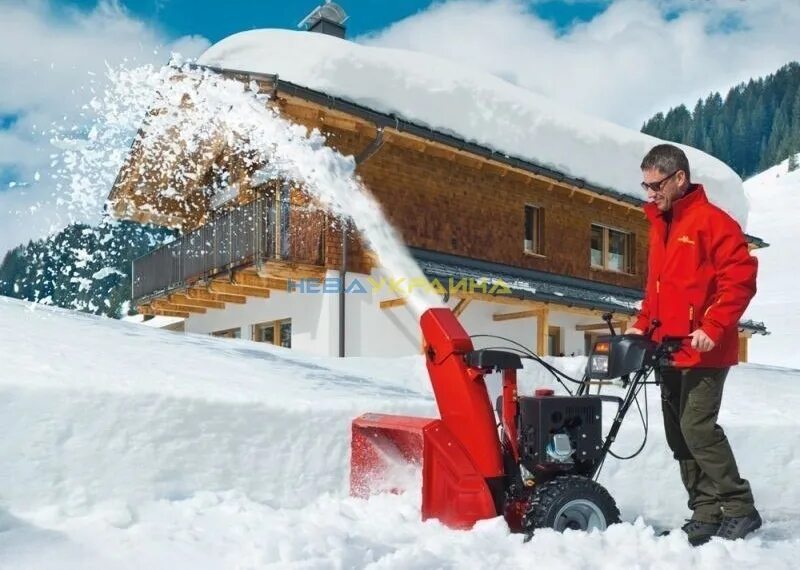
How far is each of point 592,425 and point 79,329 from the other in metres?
4.08

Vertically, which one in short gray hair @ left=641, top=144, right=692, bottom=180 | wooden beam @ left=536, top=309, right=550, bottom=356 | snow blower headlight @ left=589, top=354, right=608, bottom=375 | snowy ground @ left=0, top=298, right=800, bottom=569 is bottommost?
snowy ground @ left=0, top=298, right=800, bottom=569

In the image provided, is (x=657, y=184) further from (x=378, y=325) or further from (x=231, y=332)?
(x=231, y=332)

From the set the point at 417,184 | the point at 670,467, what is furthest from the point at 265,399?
the point at 417,184

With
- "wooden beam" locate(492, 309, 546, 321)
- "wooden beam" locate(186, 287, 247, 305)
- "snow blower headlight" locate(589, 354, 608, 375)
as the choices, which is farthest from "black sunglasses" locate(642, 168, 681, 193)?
"wooden beam" locate(186, 287, 247, 305)

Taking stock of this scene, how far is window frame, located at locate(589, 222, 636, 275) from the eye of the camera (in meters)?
19.0

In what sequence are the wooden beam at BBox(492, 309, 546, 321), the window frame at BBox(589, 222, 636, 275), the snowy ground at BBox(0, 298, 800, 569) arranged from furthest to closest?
the window frame at BBox(589, 222, 636, 275) → the wooden beam at BBox(492, 309, 546, 321) → the snowy ground at BBox(0, 298, 800, 569)

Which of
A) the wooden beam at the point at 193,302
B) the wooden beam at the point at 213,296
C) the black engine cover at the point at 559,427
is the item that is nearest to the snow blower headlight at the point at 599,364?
the black engine cover at the point at 559,427

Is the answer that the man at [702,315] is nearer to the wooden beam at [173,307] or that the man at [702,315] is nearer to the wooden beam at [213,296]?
the wooden beam at [213,296]

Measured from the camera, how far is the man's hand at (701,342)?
11.9 ft

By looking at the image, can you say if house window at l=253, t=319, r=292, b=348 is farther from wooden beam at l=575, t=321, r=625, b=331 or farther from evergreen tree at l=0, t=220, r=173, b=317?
wooden beam at l=575, t=321, r=625, b=331

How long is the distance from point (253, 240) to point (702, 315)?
10368 mm

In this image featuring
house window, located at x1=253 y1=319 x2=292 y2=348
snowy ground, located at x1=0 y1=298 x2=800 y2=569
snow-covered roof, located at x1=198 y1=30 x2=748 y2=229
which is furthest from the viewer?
house window, located at x1=253 y1=319 x2=292 y2=348

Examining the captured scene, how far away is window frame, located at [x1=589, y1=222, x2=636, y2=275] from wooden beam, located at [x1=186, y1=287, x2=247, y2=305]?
8.23 metres

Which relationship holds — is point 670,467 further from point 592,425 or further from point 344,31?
point 344,31
